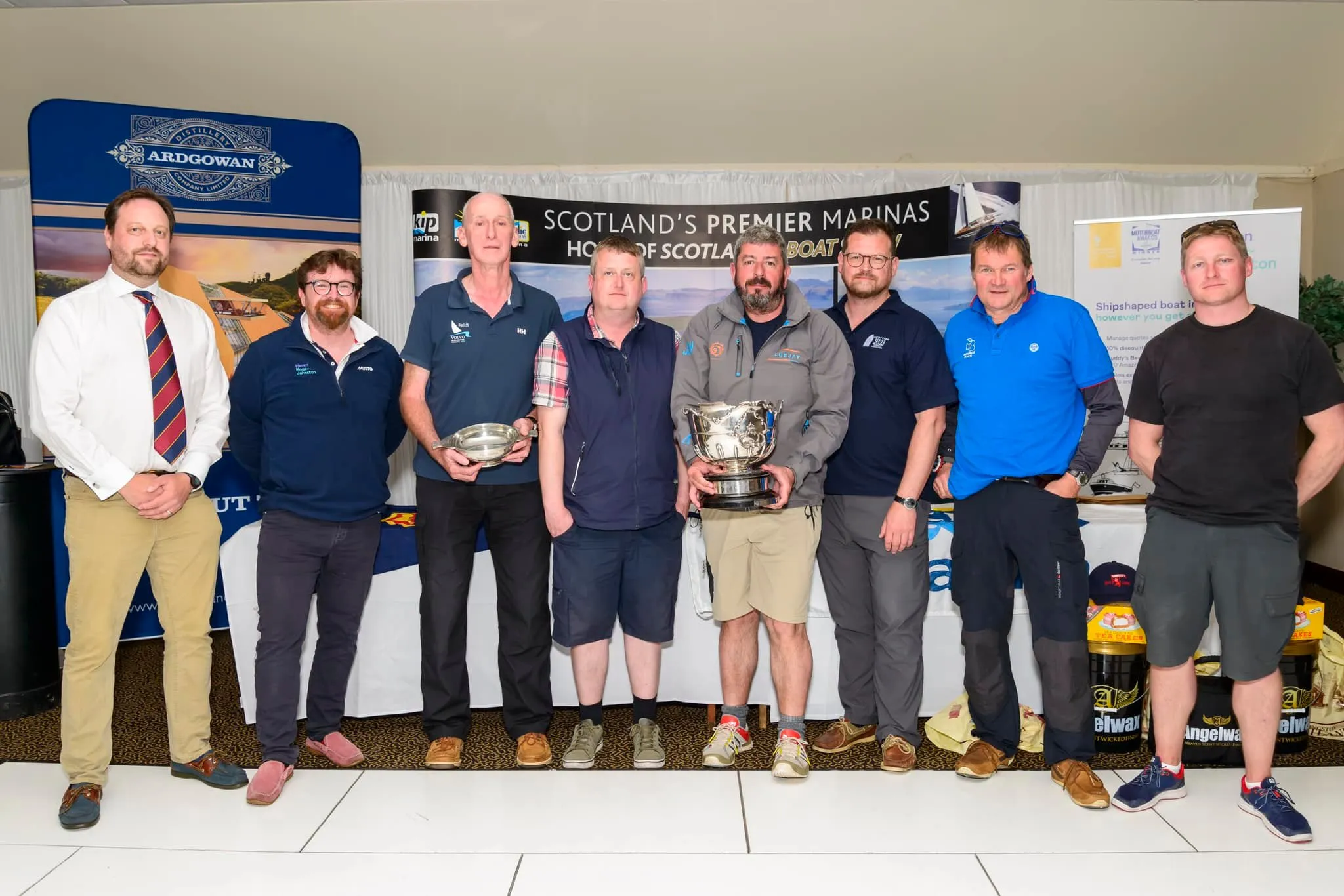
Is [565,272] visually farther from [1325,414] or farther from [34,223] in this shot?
[1325,414]

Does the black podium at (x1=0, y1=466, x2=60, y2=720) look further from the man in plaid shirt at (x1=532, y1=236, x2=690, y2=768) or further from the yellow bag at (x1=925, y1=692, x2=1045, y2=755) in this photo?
the yellow bag at (x1=925, y1=692, x2=1045, y2=755)

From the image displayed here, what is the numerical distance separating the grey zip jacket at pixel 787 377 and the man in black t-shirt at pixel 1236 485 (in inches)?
39.8

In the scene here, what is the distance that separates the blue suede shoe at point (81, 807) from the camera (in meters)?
2.84

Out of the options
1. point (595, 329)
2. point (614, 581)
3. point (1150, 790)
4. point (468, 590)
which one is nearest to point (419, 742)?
point (468, 590)

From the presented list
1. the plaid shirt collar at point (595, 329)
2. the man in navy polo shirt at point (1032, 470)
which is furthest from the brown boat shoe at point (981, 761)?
the plaid shirt collar at point (595, 329)

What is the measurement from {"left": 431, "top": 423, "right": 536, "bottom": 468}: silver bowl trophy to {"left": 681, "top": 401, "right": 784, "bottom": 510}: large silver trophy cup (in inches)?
25.9

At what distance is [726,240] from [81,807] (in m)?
4.69

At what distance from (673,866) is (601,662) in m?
0.91

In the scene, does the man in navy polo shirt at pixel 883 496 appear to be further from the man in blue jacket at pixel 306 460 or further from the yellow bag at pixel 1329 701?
the man in blue jacket at pixel 306 460

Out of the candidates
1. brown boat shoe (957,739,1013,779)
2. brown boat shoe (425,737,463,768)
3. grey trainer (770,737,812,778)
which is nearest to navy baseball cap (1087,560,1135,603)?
brown boat shoe (957,739,1013,779)

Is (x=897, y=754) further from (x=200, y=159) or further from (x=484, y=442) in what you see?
(x=200, y=159)

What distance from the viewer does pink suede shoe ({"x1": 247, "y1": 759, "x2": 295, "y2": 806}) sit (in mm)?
2979

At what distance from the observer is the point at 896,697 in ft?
10.9

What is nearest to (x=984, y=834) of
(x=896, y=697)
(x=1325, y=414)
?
(x=896, y=697)
